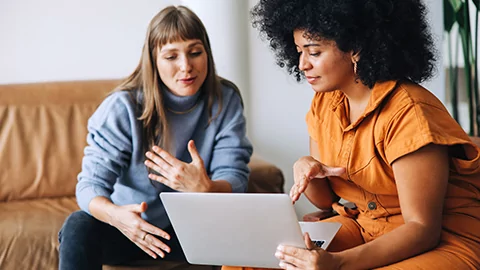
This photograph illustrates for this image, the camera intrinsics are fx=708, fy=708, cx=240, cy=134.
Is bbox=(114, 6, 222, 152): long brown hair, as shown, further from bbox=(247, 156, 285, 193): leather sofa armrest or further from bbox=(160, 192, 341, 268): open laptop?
bbox=(160, 192, 341, 268): open laptop

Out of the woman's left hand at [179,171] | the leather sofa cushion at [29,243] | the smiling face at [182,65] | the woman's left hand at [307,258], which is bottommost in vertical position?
the leather sofa cushion at [29,243]


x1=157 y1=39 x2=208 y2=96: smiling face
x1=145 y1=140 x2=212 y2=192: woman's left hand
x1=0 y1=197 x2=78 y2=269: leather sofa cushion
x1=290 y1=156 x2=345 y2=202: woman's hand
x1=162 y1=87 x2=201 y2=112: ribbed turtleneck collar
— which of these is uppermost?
x1=157 y1=39 x2=208 y2=96: smiling face

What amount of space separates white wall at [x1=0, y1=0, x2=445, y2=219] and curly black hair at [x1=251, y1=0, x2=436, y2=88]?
1.44 metres

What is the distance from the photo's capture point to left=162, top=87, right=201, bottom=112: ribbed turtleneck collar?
2.30 metres

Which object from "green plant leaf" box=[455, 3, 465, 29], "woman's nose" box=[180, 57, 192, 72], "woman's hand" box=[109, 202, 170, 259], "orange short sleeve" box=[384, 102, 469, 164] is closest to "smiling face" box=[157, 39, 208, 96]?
"woman's nose" box=[180, 57, 192, 72]

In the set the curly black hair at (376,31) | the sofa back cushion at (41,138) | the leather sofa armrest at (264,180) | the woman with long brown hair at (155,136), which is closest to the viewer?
the curly black hair at (376,31)

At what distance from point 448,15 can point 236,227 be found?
74.7 inches

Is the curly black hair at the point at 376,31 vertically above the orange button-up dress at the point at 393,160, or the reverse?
the curly black hair at the point at 376,31

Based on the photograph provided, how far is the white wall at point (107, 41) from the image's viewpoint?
314 cm

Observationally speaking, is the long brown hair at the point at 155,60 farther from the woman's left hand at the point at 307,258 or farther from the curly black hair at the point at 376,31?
the woman's left hand at the point at 307,258

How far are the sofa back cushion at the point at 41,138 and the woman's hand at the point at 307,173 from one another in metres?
1.33

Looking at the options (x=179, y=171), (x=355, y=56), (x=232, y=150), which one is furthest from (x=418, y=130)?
(x=232, y=150)

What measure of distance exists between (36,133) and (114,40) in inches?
25.1

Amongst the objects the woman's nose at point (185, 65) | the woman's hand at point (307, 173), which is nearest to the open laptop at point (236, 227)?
the woman's hand at point (307, 173)
